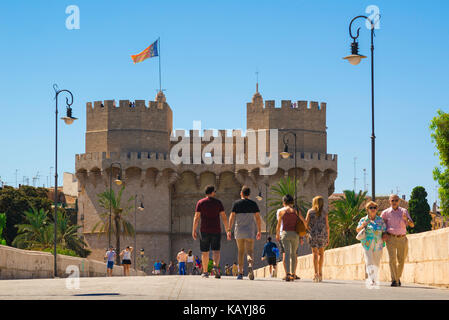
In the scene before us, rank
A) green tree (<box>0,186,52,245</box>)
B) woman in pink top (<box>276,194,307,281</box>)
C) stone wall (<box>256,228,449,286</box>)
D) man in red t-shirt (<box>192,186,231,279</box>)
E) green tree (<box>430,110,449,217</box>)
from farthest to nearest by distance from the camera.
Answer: green tree (<box>0,186,52,245</box>)
green tree (<box>430,110,449,217</box>)
man in red t-shirt (<box>192,186,231,279</box>)
woman in pink top (<box>276,194,307,281</box>)
stone wall (<box>256,228,449,286</box>)

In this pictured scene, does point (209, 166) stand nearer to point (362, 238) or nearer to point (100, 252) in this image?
point (100, 252)

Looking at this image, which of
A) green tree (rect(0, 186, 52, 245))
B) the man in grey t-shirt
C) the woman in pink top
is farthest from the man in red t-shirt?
green tree (rect(0, 186, 52, 245))

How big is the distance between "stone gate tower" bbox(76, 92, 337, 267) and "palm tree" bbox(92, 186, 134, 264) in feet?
1.93

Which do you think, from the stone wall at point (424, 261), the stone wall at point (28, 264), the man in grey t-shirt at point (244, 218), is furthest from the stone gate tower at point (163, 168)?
the man in grey t-shirt at point (244, 218)

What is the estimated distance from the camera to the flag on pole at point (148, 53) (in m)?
66.1

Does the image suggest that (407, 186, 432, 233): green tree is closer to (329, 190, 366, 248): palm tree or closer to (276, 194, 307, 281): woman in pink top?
(329, 190, 366, 248): palm tree

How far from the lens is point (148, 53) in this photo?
218 ft

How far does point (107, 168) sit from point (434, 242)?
5280 centimetres

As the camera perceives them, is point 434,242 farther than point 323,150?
No

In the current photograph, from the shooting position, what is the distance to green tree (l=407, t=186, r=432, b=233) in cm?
7119

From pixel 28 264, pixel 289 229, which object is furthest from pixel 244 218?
pixel 28 264

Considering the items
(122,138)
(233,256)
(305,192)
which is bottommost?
(233,256)

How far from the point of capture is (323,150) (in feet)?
225
